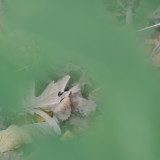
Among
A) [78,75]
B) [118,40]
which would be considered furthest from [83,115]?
[118,40]

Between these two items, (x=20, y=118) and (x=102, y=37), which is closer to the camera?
(x=20, y=118)

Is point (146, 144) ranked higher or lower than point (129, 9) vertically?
lower

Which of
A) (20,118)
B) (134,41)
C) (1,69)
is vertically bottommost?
(20,118)

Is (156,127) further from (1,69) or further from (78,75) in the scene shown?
(1,69)

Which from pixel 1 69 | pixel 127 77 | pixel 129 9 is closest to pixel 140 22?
pixel 129 9

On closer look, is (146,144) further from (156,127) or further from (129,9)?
(129,9)

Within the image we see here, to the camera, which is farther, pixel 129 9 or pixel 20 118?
pixel 129 9
